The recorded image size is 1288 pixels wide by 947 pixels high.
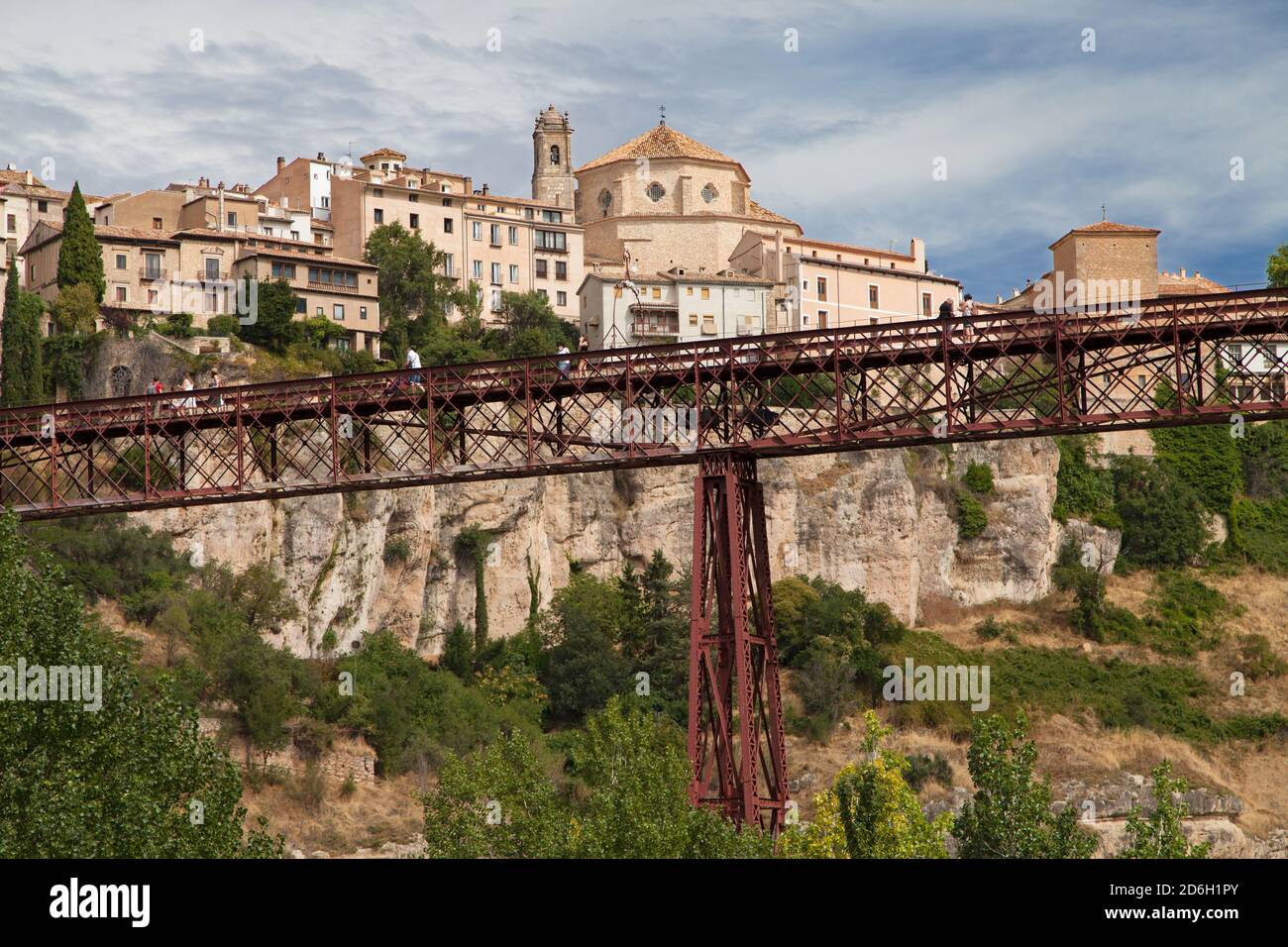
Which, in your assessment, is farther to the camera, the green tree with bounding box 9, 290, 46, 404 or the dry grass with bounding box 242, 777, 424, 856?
the green tree with bounding box 9, 290, 46, 404

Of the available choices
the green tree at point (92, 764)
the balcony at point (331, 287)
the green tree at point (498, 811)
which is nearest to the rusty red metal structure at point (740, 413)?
the green tree at point (498, 811)

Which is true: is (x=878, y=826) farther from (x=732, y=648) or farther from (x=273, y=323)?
(x=273, y=323)

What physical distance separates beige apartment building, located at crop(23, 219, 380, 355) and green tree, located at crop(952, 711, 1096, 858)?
55486 mm

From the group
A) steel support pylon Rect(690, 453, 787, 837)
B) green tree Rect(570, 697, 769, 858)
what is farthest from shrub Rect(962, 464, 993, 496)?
green tree Rect(570, 697, 769, 858)

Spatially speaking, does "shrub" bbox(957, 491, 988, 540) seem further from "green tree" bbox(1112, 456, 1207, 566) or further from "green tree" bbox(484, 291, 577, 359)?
"green tree" bbox(484, 291, 577, 359)

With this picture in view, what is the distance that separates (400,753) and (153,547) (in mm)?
11501


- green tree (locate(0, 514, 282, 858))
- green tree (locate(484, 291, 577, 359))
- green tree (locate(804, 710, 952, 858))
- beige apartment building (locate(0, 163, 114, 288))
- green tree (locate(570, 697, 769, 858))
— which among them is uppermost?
beige apartment building (locate(0, 163, 114, 288))

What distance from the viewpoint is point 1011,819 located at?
30.7 meters

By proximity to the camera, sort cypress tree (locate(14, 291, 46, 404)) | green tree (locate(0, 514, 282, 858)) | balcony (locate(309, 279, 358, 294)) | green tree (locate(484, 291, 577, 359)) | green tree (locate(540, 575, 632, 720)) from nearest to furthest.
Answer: green tree (locate(0, 514, 282, 858)) < green tree (locate(540, 575, 632, 720)) < cypress tree (locate(14, 291, 46, 404)) < balcony (locate(309, 279, 358, 294)) < green tree (locate(484, 291, 577, 359))

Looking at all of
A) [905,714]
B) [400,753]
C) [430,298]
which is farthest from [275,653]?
[430,298]

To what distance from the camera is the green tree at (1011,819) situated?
29.9 metres

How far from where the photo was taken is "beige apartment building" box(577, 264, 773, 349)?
92.9 meters

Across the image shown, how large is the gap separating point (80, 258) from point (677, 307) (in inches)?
1124

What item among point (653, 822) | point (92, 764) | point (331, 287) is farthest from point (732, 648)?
point (331, 287)
